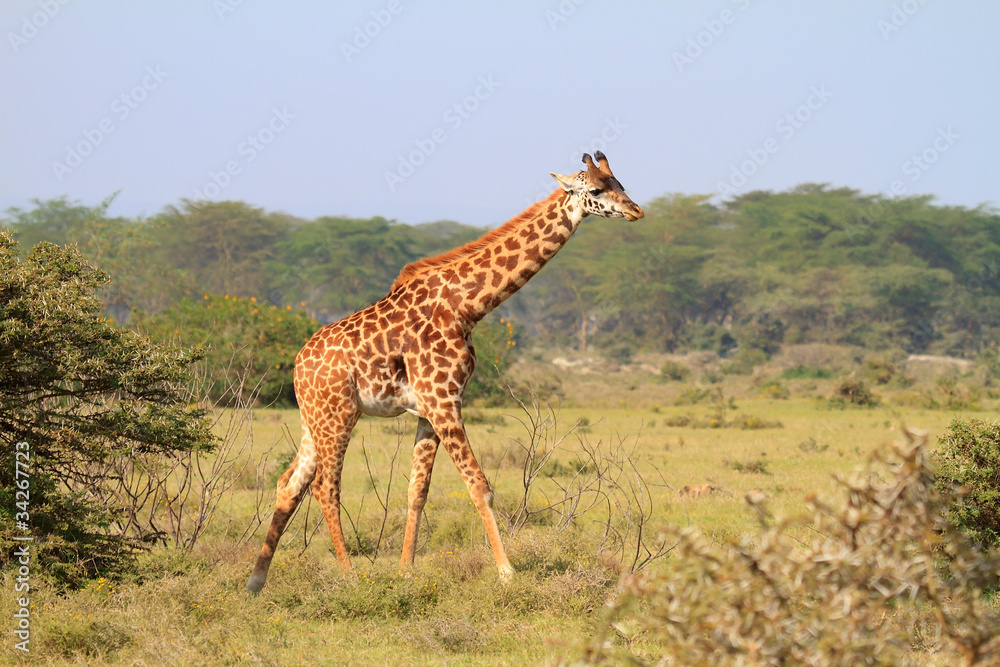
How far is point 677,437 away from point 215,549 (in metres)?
10.1

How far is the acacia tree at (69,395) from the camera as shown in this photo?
5.86 m

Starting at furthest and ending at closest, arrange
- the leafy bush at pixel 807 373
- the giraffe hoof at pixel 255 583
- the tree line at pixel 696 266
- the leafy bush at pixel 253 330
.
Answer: the tree line at pixel 696 266 → the leafy bush at pixel 807 373 → the leafy bush at pixel 253 330 → the giraffe hoof at pixel 255 583

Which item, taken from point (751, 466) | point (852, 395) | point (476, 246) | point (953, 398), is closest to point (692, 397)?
point (852, 395)

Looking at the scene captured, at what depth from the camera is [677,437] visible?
16.3 metres

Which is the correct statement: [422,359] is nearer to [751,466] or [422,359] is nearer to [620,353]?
[751,466]

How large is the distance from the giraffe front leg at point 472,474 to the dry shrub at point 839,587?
340 cm

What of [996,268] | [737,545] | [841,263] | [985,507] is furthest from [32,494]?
[996,268]

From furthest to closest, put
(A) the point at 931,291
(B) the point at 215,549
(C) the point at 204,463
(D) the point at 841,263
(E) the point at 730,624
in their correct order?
(D) the point at 841,263
(A) the point at 931,291
(C) the point at 204,463
(B) the point at 215,549
(E) the point at 730,624

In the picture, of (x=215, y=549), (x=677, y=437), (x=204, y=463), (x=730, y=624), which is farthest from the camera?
(x=677, y=437)

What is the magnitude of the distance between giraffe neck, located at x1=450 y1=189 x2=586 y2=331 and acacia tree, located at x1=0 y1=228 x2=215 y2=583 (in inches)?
74.4

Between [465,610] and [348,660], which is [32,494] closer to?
[348,660]

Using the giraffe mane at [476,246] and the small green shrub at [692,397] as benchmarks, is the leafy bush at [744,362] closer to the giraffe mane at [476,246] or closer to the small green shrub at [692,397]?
the small green shrub at [692,397]

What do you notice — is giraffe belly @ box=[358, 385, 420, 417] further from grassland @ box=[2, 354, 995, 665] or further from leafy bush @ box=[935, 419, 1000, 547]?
leafy bush @ box=[935, 419, 1000, 547]

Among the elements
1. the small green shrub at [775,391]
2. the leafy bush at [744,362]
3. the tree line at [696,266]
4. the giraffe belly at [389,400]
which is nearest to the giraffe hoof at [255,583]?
the giraffe belly at [389,400]
